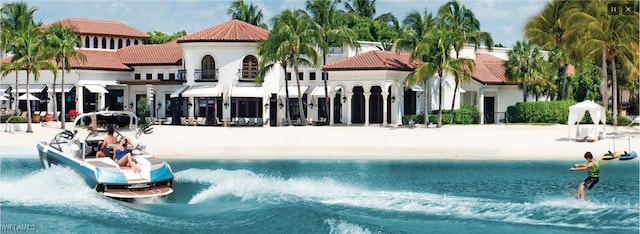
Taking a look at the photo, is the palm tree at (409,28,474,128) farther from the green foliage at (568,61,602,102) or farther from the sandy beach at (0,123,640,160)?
the green foliage at (568,61,602,102)

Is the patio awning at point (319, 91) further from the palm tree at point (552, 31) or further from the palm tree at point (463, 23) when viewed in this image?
the palm tree at point (552, 31)

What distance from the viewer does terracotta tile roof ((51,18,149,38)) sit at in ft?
236

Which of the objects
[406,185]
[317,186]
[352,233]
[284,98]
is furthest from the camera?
[284,98]

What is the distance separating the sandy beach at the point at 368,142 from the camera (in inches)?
1721

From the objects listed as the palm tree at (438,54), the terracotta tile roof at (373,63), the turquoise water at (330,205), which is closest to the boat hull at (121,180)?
the turquoise water at (330,205)

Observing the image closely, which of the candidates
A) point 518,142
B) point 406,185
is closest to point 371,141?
point 518,142

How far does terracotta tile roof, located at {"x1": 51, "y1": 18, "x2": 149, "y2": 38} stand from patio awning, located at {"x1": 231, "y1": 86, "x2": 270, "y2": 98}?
15.6 metres

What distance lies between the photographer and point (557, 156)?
43.2 meters

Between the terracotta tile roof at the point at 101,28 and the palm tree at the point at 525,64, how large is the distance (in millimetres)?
30574

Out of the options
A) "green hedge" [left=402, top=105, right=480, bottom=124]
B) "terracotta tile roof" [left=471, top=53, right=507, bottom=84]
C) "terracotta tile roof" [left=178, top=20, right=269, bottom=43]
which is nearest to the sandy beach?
"green hedge" [left=402, top=105, right=480, bottom=124]

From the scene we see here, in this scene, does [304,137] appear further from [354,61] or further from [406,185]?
[406,185]

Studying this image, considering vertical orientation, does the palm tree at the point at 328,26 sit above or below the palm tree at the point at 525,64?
above

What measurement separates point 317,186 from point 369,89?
29.0 meters

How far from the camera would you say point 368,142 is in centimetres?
4812
